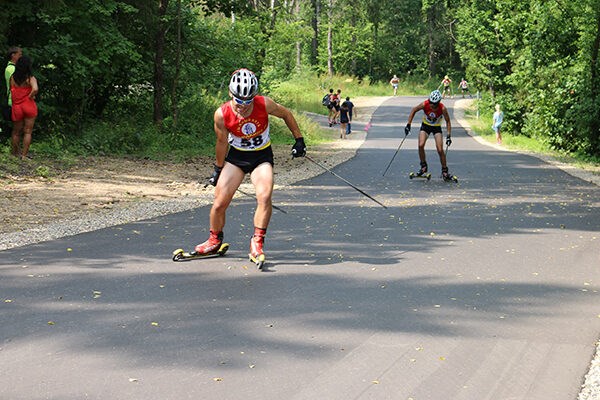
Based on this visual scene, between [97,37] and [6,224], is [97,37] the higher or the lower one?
the higher one

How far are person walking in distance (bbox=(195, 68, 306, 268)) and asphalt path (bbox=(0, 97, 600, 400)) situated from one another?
37 cm

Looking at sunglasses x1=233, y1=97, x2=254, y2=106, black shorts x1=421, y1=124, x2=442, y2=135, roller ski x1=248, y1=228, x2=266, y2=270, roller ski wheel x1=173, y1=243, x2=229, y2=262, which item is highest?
sunglasses x1=233, y1=97, x2=254, y2=106

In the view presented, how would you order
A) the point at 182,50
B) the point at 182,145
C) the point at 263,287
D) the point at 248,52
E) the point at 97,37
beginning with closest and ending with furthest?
the point at 263,287 → the point at 97,37 → the point at 182,145 → the point at 182,50 → the point at 248,52

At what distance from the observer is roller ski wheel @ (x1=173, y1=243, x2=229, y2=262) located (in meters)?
8.95

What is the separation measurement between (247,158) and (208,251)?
3.33ft

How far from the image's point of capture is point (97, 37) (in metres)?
20.9

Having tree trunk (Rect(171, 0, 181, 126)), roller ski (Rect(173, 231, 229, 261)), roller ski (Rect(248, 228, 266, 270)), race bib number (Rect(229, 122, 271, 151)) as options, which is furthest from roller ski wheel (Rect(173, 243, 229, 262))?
tree trunk (Rect(171, 0, 181, 126))

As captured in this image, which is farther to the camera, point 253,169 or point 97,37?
point 97,37

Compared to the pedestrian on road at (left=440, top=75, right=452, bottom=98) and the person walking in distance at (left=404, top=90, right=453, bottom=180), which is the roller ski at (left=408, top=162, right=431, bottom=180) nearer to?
the person walking in distance at (left=404, top=90, right=453, bottom=180)

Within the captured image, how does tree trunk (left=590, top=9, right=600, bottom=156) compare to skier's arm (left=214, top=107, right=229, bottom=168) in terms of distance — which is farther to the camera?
tree trunk (left=590, top=9, right=600, bottom=156)

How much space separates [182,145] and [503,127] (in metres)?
18.6

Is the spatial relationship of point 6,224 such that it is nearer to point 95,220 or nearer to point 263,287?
point 95,220

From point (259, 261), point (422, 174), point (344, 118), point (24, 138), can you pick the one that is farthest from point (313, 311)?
point (344, 118)

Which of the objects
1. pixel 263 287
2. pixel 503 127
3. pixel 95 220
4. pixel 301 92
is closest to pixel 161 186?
pixel 95 220
